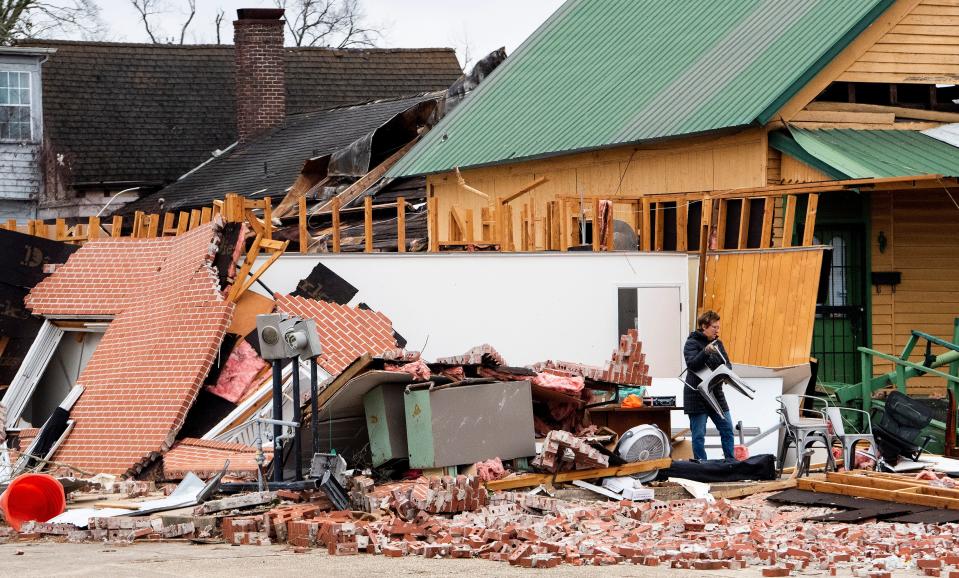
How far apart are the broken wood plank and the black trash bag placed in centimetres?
399

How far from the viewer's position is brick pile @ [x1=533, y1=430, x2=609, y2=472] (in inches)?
549

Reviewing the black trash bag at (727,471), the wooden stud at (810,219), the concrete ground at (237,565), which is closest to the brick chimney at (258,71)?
the wooden stud at (810,219)

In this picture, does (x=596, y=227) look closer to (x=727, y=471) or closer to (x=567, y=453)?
(x=727, y=471)

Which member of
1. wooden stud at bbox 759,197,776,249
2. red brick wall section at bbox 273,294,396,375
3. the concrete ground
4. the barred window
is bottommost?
the concrete ground

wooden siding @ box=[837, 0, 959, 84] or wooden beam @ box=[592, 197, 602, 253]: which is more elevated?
wooden siding @ box=[837, 0, 959, 84]

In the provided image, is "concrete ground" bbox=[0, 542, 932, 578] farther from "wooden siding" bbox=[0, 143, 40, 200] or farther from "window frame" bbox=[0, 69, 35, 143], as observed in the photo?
"wooden siding" bbox=[0, 143, 40, 200]

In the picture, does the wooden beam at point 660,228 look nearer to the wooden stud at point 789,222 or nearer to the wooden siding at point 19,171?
the wooden stud at point 789,222

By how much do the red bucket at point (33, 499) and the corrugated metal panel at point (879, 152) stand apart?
32.8 ft

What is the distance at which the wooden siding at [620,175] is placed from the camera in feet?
68.6

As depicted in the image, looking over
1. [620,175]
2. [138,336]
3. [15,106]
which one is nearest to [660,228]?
[620,175]

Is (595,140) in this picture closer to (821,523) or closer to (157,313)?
(157,313)

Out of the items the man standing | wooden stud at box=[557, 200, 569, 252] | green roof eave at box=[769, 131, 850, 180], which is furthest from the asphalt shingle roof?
the man standing

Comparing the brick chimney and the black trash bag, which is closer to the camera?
the black trash bag

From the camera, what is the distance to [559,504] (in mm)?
12781
